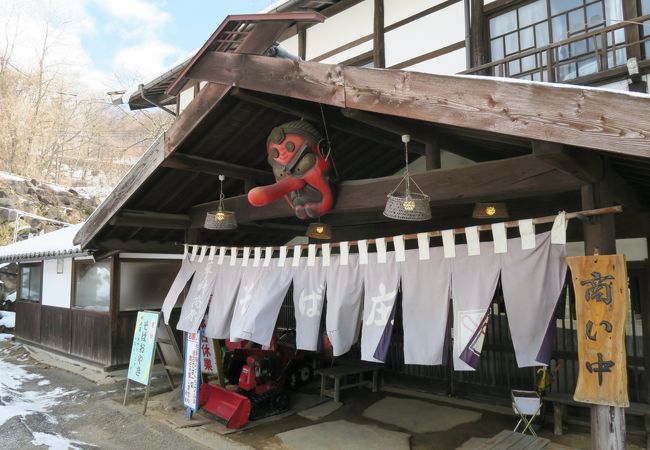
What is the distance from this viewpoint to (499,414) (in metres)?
7.12

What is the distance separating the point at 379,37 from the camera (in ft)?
26.9

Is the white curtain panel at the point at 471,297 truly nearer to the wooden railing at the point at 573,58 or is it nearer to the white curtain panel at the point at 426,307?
the white curtain panel at the point at 426,307

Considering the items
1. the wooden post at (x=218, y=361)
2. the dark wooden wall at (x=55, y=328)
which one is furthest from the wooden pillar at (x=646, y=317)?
the dark wooden wall at (x=55, y=328)

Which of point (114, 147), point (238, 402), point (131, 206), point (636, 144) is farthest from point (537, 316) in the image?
point (114, 147)

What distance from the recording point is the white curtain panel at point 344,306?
17.6ft

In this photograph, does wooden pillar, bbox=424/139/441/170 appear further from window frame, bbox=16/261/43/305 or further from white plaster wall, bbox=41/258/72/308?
window frame, bbox=16/261/43/305

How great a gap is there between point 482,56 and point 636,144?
5096 mm

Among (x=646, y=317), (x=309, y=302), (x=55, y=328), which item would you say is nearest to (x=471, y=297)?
(x=309, y=302)

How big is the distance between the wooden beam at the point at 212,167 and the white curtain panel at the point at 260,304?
5.03ft

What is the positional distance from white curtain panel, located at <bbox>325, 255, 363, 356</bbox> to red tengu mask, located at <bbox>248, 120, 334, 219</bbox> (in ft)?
2.86

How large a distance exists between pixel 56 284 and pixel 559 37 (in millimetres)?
13318

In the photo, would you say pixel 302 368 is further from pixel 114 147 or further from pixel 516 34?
pixel 114 147

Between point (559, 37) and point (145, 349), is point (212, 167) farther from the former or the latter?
point (559, 37)

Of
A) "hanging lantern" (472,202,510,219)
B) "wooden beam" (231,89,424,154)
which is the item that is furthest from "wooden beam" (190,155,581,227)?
"hanging lantern" (472,202,510,219)
